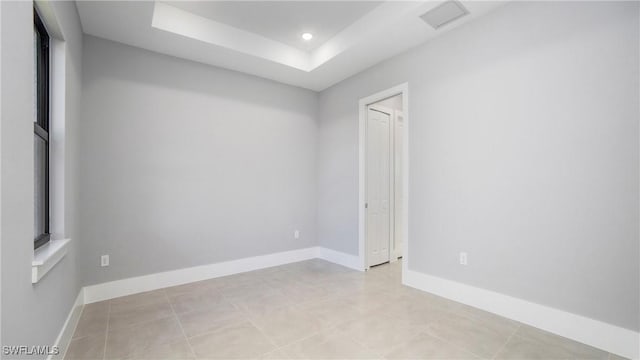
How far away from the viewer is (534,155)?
98.7 inches

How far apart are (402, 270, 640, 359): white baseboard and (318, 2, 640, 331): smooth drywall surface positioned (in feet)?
0.20

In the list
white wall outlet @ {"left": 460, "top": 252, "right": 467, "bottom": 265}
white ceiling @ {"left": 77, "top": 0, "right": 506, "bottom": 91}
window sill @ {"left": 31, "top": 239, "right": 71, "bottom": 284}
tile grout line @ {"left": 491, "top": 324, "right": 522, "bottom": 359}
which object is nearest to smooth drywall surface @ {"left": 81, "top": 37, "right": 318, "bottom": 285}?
white ceiling @ {"left": 77, "top": 0, "right": 506, "bottom": 91}

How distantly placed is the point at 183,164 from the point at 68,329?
1.98 metres

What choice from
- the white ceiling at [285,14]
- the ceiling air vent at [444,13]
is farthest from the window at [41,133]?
the ceiling air vent at [444,13]

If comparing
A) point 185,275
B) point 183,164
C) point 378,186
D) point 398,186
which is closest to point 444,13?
point 378,186

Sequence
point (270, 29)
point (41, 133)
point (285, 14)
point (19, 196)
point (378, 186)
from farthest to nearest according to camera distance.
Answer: point (378, 186)
point (270, 29)
point (285, 14)
point (41, 133)
point (19, 196)

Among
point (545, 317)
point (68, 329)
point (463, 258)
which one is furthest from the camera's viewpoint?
point (463, 258)

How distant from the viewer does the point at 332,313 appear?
2.76 metres

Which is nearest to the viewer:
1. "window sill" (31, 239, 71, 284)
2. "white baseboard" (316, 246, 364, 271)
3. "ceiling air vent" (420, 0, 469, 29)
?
"window sill" (31, 239, 71, 284)

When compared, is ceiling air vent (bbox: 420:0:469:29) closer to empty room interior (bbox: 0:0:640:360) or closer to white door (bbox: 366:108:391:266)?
empty room interior (bbox: 0:0:640:360)

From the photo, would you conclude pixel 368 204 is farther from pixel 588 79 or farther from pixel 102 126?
pixel 102 126

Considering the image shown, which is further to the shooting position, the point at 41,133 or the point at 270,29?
the point at 270,29

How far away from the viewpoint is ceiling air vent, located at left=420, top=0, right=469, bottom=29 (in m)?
2.68

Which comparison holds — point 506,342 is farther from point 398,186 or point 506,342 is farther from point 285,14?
point 285,14
